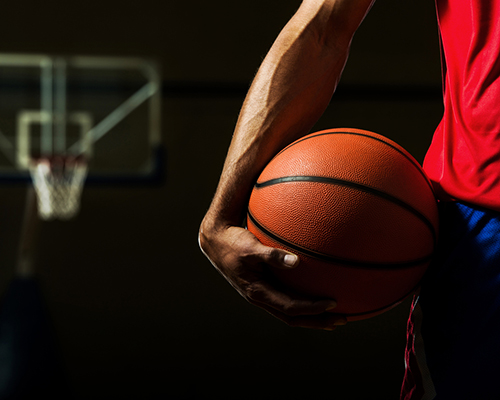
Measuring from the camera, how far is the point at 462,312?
0.63m

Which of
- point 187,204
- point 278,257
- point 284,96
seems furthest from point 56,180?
point 278,257

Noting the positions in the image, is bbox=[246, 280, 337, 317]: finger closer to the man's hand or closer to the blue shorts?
the man's hand

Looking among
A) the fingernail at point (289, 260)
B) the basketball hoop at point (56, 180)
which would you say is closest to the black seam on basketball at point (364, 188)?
the fingernail at point (289, 260)

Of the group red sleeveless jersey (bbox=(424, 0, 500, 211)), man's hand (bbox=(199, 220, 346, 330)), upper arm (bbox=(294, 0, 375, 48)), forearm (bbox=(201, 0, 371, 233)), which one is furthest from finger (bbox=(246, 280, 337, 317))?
upper arm (bbox=(294, 0, 375, 48))

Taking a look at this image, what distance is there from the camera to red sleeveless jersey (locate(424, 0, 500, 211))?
0.60m

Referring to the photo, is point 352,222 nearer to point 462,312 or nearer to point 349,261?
point 349,261

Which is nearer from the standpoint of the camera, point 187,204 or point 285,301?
point 285,301

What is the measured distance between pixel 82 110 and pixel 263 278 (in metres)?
3.10

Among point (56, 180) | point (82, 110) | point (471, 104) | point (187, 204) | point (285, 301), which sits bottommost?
point (187, 204)

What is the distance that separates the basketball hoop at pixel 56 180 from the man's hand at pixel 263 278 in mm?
2479

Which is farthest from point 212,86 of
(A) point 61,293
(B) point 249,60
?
(A) point 61,293

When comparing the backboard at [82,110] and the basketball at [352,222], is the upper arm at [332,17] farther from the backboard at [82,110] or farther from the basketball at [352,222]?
the backboard at [82,110]

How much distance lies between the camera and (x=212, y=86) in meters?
3.50

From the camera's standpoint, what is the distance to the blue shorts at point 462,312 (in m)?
0.61
